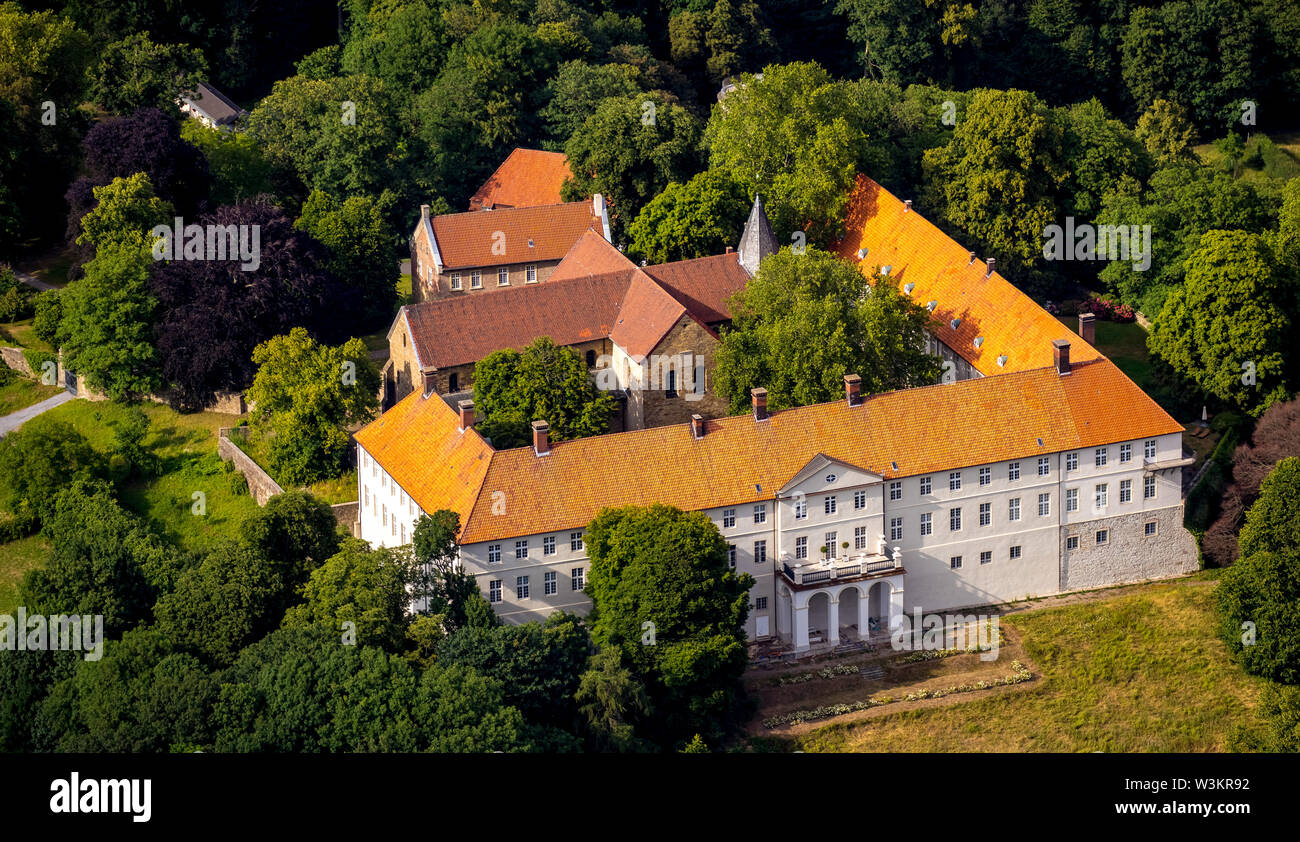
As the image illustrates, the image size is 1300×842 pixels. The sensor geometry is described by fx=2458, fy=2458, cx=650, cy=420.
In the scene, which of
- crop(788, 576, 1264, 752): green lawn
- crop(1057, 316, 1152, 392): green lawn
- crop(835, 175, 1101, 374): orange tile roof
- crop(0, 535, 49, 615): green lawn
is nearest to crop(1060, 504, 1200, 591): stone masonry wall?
crop(788, 576, 1264, 752): green lawn

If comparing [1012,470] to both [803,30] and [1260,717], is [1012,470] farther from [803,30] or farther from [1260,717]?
[803,30]

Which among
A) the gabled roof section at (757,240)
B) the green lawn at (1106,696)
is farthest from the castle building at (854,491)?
the gabled roof section at (757,240)

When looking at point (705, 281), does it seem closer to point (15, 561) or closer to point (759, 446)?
point (759, 446)

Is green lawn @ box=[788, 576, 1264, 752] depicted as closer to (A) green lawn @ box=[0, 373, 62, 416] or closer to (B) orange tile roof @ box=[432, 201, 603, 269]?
(B) orange tile roof @ box=[432, 201, 603, 269]

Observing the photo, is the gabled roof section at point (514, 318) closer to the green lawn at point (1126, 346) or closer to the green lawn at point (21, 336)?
the green lawn at point (21, 336)

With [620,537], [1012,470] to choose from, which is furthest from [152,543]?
[1012,470]

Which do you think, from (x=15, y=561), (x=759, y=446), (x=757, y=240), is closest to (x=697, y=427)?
(x=759, y=446)
